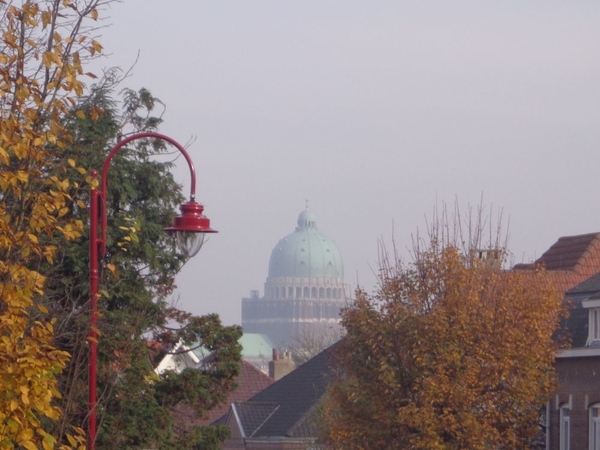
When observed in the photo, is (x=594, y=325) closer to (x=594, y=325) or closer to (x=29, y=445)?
(x=594, y=325)

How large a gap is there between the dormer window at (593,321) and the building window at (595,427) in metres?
1.56

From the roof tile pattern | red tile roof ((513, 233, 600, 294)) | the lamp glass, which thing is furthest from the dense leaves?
the roof tile pattern

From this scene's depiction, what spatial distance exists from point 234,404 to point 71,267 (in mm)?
31371

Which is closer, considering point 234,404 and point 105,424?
point 105,424

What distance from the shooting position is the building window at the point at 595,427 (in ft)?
94.9

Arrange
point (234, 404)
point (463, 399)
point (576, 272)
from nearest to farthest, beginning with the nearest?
1. point (463, 399)
2. point (576, 272)
3. point (234, 404)

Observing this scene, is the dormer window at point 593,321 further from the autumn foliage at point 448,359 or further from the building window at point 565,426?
the building window at point 565,426

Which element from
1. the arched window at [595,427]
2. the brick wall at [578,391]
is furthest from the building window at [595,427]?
the brick wall at [578,391]

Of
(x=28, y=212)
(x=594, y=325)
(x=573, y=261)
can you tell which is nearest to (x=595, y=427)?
(x=594, y=325)

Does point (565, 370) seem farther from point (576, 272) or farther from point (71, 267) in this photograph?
point (71, 267)

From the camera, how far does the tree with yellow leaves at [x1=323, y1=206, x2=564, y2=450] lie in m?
28.0

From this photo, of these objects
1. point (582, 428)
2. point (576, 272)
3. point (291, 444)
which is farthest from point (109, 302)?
point (291, 444)

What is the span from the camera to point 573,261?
3928cm

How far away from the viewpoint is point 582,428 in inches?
1161
